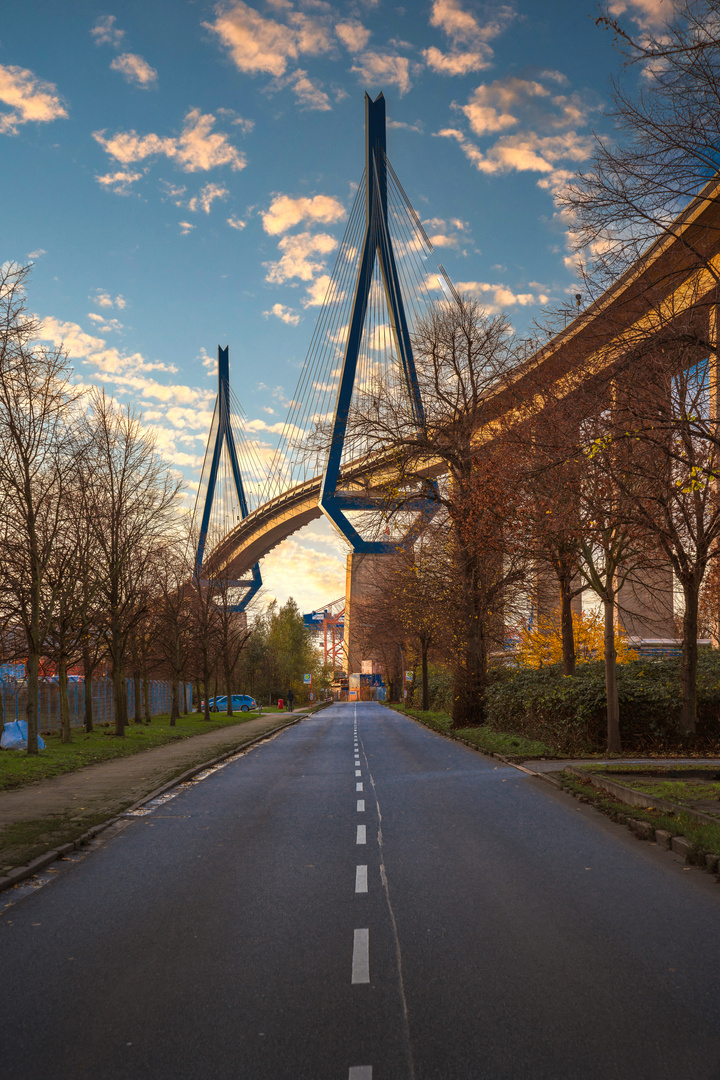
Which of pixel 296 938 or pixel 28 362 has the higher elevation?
pixel 28 362

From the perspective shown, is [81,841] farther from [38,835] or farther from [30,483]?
[30,483]

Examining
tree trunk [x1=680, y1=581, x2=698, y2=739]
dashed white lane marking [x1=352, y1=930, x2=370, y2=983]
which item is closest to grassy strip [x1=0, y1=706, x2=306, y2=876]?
dashed white lane marking [x1=352, y1=930, x2=370, y2=983]

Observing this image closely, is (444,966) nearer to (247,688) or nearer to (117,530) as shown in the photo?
(117,530)

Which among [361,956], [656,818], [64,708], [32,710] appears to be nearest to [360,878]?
[361,956]

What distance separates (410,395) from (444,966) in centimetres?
2109

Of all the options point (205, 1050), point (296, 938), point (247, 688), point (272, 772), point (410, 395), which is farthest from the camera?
point (247, 688)

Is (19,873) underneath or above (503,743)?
above

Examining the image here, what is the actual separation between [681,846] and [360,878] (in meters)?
3.21

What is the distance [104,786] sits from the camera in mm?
14312

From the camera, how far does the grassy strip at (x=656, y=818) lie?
7.74 metres

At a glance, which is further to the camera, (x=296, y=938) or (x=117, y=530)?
(x=117, y=530)

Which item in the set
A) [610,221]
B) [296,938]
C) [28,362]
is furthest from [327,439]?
[296,938]

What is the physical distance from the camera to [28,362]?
18.9 m

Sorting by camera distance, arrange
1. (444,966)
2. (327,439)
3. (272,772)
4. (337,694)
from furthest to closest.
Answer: (337,694), (327,439), (272,772), (444,966)
